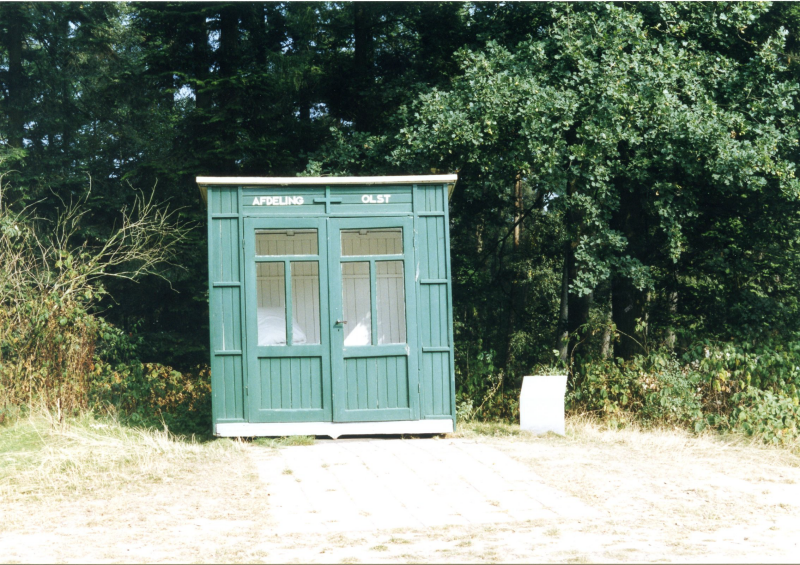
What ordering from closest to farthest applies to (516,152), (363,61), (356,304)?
(356,304)
(516,152)
(363,61)

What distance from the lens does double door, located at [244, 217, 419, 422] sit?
324 inches

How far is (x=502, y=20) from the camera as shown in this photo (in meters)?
13.3

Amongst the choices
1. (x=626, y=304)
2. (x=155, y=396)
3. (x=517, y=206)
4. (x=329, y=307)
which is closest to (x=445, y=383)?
(x=329, y=307)

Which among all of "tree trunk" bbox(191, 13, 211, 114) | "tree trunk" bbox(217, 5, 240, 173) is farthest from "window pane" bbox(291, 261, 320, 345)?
"tree trunk" bbox(191, 13, 211, 114)

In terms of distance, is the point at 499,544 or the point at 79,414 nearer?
the point at 499,544

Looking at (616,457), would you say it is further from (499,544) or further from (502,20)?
(502,20)

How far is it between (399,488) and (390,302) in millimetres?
2825

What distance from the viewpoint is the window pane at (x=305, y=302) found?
27.8 ft

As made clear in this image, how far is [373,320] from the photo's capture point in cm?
849

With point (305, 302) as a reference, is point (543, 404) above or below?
below

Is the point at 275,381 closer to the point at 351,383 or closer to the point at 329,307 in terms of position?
the point at 351,383

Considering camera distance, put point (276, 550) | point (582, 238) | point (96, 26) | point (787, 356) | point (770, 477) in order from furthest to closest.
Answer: point (96, 26)
point (582, 238)
point (787, 356)
point (770, 477)
point (276, 550)

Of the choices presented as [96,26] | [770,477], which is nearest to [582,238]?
[770,477]

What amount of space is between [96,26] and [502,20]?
1147cm
